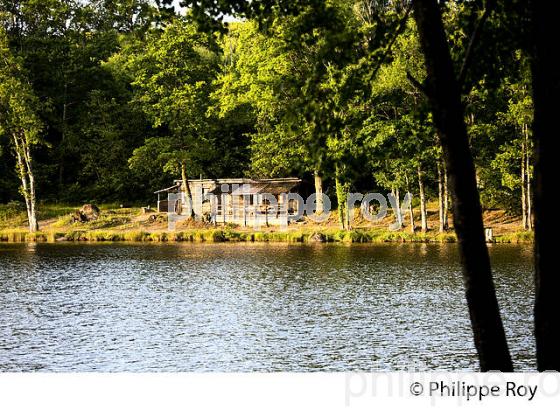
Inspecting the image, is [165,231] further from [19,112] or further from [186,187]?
[19,112]

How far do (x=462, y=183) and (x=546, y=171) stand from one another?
2.68ft

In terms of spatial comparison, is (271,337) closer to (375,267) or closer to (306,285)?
(306,285)

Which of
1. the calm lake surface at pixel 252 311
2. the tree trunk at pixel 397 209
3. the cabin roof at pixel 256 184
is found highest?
the cabin roof at pixel 256 184

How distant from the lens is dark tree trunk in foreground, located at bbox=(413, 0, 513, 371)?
28.0 feet

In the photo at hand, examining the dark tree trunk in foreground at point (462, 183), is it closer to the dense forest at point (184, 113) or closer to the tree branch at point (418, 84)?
the tree branch at point (418, 84)

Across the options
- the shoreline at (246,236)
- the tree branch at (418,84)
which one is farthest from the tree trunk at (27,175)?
the tree branch at (418,84)

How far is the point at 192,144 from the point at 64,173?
15.6 m

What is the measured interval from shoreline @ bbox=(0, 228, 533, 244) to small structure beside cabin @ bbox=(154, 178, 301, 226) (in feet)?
8.72

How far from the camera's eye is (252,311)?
Answer: 25.5m

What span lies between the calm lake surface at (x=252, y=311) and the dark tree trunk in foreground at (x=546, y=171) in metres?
8.57

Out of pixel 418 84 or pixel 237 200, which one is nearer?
pixel 418 84

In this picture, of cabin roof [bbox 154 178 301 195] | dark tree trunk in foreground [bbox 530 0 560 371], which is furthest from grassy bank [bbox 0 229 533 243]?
dark tree trunk in foreground [bbox 530 0 560 371]

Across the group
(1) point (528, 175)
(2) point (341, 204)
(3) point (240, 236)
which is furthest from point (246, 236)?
(1) point (528, 175)

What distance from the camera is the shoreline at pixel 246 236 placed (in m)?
48.0
